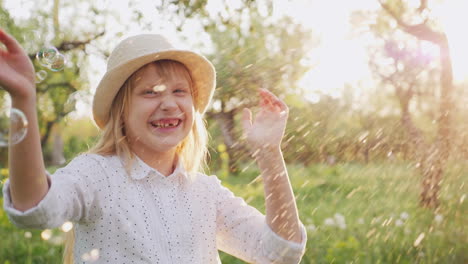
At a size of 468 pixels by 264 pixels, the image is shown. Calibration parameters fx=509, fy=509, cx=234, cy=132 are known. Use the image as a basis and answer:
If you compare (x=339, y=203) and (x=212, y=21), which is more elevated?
(x=212, y=21)

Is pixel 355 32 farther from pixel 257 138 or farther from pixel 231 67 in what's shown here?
pixel 257 138

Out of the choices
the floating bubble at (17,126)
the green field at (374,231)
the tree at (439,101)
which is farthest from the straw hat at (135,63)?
the tree at (439,101)

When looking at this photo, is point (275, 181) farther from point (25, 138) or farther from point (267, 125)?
point (25, 138)

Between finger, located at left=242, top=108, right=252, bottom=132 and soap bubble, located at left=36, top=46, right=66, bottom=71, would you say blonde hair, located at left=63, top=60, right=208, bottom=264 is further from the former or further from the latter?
soap bubble, located at left=36, top=46, right=66, bottom=71

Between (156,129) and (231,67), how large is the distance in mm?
5421

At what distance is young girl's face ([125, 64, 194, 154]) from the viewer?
1.98m

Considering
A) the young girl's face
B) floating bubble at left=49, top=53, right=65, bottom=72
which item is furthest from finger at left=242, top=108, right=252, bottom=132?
floating bubble at left=49, top=53, right=65, bottom=72

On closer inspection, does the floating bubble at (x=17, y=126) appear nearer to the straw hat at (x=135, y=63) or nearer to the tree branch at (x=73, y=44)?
the straw hat at (x=135, y=63)

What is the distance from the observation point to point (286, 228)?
77.6 inches

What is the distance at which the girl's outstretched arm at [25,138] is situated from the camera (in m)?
1.30

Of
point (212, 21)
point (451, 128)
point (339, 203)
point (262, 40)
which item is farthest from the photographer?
point (262, 40)

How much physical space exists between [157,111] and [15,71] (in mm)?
718

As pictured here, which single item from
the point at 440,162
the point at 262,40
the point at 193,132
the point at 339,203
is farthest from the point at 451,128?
the point at 193,132

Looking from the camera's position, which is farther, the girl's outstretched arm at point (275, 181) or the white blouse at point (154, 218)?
the girl's outstretched arm at point (275, 181)
